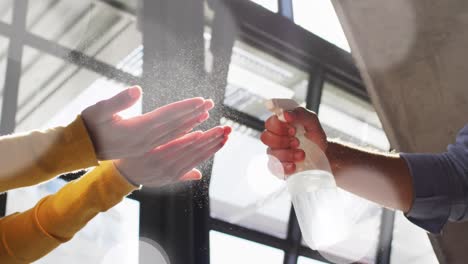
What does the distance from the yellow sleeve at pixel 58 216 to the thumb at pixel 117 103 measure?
0.45 ft

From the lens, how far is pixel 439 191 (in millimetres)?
1062

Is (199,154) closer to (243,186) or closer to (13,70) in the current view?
(13,70)

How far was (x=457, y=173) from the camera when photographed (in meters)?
1.08

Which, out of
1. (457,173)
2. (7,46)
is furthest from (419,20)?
(7,46)

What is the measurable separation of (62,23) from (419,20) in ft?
4.04

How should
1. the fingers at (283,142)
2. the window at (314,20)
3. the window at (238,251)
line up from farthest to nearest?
the window at (314,20) → the window at (238,251) → the fingers at (283,142)

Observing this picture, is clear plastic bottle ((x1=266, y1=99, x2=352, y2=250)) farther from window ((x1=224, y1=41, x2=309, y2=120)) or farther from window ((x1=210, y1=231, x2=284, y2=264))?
window ((x1=224, y1=41, x2=309, y2=120))

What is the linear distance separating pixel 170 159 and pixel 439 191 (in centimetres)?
47

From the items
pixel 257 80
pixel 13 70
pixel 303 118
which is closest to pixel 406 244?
pixel 257 80

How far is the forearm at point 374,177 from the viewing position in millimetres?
1089

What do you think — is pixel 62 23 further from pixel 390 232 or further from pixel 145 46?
pixel 390 232

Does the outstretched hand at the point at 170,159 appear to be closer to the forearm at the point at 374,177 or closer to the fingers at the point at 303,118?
the fingers at the point at 303,118

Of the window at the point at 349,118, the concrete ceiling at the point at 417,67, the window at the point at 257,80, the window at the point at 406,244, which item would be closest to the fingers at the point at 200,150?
the concrete ceiling at the point at 417,67

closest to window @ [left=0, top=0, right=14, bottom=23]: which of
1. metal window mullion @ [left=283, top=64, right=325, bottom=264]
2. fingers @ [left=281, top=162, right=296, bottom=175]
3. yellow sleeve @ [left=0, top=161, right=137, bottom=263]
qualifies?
yellow sleeve @ [left=0, top=161, right=137, bottom=263]
